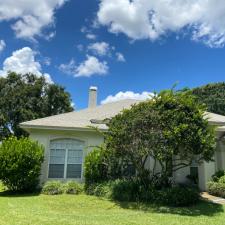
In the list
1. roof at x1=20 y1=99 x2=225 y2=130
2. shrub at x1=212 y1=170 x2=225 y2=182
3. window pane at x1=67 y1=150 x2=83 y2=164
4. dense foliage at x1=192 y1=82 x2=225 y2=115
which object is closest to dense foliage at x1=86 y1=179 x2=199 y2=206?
shrub at x1=212 y1=170 x2=225 y2=182

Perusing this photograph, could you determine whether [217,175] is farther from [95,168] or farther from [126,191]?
[95,168]

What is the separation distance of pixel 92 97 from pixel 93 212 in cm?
1347

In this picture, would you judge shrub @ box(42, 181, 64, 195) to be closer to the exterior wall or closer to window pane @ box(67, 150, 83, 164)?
the exterior wall

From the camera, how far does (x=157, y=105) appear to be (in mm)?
12125

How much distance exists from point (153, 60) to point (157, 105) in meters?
7.38

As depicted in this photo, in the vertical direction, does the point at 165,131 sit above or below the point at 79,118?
below

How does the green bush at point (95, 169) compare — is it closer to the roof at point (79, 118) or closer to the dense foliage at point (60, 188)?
the dense foliage at point (60, 188)

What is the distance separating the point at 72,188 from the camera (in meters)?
14.5

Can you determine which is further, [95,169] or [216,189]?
[95,169]

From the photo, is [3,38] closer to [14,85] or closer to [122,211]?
[122,211]

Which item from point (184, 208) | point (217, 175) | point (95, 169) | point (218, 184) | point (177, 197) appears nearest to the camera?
point (184, 208)

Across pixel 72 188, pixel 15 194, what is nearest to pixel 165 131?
pixel 72 188

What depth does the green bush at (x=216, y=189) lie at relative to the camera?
540 inches

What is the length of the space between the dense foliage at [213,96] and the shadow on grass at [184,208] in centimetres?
2772
